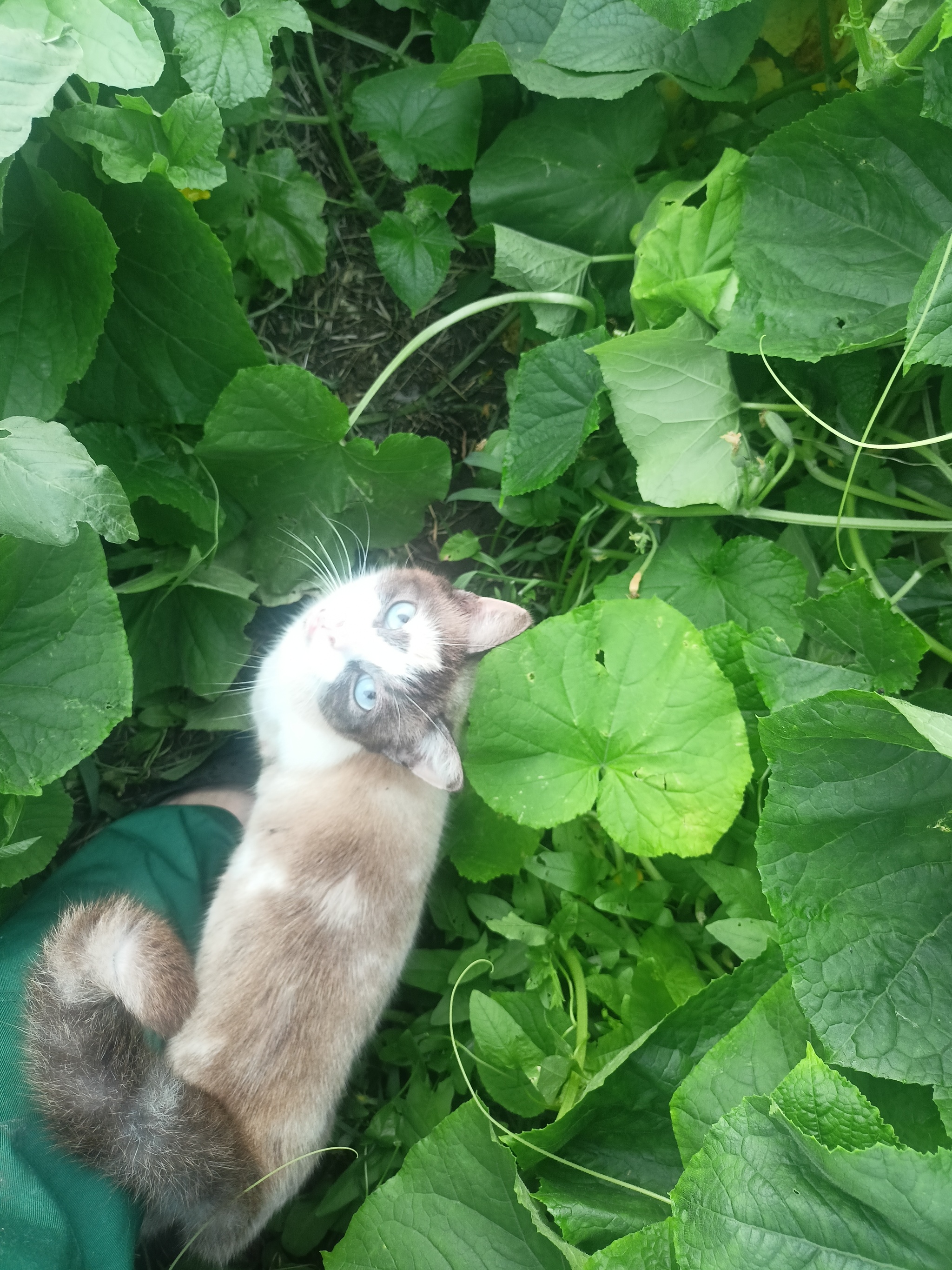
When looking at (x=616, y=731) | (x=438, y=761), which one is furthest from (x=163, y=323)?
(x=616, y=731)

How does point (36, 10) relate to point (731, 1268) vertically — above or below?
above

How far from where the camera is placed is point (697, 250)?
6.30ft

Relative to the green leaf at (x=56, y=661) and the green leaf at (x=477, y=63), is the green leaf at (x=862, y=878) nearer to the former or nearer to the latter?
the green leaf at (x=56, y=661)

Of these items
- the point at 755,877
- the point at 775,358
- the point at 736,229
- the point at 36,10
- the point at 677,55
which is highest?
the point at 36,10

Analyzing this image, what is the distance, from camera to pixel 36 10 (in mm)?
1459

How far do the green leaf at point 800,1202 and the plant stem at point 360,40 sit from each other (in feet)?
8.10

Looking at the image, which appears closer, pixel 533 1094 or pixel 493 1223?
pixel 493 1223

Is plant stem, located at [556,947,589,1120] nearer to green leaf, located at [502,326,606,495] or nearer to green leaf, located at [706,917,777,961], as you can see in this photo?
green leaf, located at [706,917,777,961]

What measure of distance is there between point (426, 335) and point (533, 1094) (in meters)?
1.77

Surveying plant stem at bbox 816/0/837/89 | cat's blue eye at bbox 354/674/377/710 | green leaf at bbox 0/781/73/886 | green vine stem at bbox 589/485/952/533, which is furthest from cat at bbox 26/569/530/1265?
plant stem at bbox 816/0/837/89

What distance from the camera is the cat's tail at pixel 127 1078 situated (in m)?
1.55

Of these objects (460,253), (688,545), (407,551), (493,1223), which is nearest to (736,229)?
(688,545)

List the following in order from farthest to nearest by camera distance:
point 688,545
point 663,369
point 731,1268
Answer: point 688,545 < point 663,369 < point 731,1268

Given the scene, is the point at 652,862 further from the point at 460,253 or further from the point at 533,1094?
the point at 460,253
